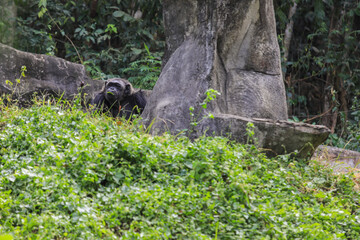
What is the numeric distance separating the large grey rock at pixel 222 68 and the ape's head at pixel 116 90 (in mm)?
2125

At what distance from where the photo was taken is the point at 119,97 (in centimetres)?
917

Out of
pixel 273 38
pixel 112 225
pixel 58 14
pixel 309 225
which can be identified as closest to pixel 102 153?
pixel 112 225

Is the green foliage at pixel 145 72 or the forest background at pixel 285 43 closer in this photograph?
the green foliage at pixel 145 72

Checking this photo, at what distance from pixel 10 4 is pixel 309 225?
792cm

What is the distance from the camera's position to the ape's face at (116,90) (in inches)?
353

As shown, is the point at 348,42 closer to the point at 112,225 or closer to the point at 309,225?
the point at 309,225

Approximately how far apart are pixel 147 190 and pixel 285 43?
30.9 feet

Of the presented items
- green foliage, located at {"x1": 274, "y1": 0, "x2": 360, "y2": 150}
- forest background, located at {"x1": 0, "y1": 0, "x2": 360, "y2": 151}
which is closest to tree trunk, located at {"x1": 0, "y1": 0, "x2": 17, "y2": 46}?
forest background, located at {"x1": 0, "y1": 0, "x2": 360, "y2": 151}

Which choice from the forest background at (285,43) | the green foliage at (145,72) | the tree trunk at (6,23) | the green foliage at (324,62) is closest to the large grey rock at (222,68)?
the tree trunk at (6,23)

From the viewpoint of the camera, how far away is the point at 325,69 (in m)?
12.9

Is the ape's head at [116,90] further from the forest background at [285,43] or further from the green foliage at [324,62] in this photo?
the green foliage at [324,62]

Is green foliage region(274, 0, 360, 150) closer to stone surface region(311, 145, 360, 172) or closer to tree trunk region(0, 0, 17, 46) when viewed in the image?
stone surface region(311, 145, 360, 172)

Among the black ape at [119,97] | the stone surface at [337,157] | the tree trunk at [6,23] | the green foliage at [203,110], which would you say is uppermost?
the tree trunk at [6,23]

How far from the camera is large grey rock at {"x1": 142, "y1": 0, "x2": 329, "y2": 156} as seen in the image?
6.36m
